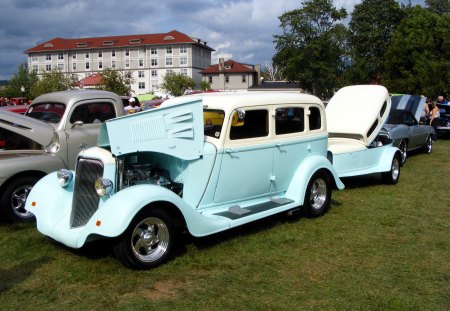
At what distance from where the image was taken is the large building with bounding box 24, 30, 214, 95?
107 meters

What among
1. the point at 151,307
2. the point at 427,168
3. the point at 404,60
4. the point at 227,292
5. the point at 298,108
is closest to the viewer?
the point at 151,307

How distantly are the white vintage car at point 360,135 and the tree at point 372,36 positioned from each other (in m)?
39.7

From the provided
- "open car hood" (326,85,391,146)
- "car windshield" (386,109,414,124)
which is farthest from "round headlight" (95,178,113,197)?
"car windshield" (386,109,414,124)

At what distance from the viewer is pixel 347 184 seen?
32.4ft

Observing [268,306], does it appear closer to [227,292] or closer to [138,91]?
[227,292]

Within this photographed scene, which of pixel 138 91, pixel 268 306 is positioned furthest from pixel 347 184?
pixel 138 91

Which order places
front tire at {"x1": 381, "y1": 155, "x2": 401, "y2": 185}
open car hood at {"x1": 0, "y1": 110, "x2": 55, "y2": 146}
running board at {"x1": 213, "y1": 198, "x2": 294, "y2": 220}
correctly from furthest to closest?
front tire at {"x1": 381, "y1": 155, "x2": 401, "y2": 185}, open car hood at {"x1": 0, "y1": 110, "x2": 55, "y2": 146}, running board at {"x1": 213, "y1": 198, "x2": 294, "y2": 220}

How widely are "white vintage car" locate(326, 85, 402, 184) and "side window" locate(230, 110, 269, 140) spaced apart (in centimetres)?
303

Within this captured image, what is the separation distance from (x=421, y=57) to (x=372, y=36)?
16.0m

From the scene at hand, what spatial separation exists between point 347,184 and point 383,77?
99.5 ft

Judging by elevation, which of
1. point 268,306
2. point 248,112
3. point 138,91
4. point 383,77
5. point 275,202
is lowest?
point 268,306

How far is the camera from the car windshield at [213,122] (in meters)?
5.76

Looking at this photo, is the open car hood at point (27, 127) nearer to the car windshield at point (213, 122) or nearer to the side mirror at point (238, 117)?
the car windshield at point (213, 122)

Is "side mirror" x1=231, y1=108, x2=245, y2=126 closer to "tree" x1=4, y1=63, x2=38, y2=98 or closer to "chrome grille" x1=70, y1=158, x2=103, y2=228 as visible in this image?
"chrome grille" x1=70, y1=158, x2=103, y2=228
